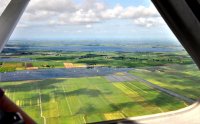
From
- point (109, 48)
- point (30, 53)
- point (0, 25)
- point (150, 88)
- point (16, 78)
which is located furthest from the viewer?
point (150, 88)

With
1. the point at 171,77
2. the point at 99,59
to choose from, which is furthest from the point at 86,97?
the point at 171,77

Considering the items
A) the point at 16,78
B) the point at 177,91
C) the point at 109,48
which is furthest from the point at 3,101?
the point at 177,91

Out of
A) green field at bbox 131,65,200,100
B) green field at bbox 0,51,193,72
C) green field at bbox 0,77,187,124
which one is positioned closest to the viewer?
green field at bbox 0,51,193,72

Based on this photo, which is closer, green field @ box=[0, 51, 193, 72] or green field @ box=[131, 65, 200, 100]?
green field @ box=[0, 51, 193, 72]

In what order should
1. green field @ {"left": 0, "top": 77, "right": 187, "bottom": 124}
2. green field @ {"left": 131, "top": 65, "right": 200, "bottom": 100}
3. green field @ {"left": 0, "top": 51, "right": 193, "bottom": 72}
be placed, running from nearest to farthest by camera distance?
1. green field @ {"left": 0, "top": 51, "right": 193, "bottom": 72}
2. green field @ {"left": 0, "top": 77, "right": 187, "bottom": 124}
3. green field @ {"left": 131, "top": 65, "right": 200, "bottom": 100}

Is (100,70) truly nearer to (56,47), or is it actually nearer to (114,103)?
(114,103)

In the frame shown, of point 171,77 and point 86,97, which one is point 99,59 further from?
point 171,77
